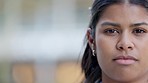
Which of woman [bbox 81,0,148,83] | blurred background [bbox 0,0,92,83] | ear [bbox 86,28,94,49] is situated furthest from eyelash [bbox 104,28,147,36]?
blurred background [bbox 0,0,92,83]

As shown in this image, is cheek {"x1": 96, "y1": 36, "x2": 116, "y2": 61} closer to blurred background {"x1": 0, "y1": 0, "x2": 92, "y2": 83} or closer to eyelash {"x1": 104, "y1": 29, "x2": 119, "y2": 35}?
eyelash {"x1": 104, "y1": 29, "x2": 119, "y2": 35}

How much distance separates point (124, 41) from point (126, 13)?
0.10m

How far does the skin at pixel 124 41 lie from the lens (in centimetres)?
167

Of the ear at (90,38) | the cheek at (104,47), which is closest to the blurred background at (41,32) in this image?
the ear at (90,38)

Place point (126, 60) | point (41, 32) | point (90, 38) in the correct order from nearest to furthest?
point (126, 60) → point (90, 38) → point (41, 32)

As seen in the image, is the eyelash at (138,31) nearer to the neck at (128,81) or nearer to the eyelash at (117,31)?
the eyelash at (117,31)

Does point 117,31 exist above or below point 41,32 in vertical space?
above

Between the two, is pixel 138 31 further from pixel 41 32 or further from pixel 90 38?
pixel 41 32

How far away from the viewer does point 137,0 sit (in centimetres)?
175

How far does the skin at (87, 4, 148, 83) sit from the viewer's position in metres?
1.67

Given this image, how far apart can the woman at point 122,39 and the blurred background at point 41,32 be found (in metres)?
4.59

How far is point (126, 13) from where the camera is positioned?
172 cm

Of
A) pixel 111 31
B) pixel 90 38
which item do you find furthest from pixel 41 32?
pixel 111 31

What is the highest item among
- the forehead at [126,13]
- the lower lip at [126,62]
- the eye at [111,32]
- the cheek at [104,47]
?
the forehead at [126,13]
